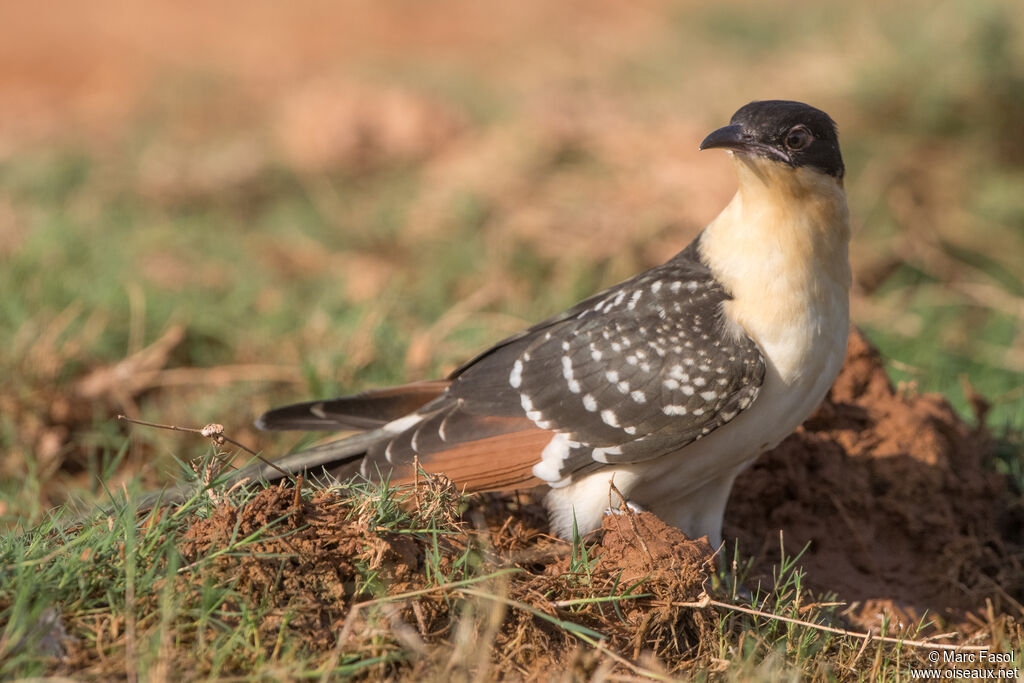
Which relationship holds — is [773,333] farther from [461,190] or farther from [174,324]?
[461,190]

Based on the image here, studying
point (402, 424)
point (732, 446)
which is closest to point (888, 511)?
point (732, 446)

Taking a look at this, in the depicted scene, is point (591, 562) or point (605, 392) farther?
point (605, 392)

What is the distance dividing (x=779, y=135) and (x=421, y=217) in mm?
4397

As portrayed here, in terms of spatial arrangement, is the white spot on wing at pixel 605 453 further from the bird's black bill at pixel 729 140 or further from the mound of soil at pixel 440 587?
the bird's black bill at pixel 729 140

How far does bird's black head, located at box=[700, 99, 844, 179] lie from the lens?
3486mm

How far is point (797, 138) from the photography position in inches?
138

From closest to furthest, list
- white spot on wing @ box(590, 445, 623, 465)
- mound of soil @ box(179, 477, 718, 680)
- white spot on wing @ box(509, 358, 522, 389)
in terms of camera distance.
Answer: mound of soil @ box(179, 477, 718, 680) < white spot on wing @ box(590, 445, 623, 465) < white spot on wing @ box(509, 358, 522, 389)

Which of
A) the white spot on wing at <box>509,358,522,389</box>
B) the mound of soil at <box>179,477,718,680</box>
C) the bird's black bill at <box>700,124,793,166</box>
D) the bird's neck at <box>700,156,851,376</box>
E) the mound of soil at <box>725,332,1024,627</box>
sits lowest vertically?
the mound of soil at <box>725,332,1024,627</box>

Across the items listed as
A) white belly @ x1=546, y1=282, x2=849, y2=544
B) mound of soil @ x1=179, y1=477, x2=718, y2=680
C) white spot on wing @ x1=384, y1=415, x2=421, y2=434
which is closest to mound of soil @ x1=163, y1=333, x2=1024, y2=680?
mound of soil @ x1=179, y1=477, x2=718, y2=680

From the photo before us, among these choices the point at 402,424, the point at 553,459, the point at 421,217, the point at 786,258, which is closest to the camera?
the point at 786,258

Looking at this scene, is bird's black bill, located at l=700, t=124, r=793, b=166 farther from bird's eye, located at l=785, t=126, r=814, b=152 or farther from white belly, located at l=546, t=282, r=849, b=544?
white belly, located at l=546, t=282, r=849, b=544

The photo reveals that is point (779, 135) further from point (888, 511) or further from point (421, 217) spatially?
point (421, 217)

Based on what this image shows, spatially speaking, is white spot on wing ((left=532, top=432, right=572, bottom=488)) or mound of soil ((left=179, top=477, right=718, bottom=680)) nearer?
mound of soil ((left=179, top=477, right=718, bottom=680))

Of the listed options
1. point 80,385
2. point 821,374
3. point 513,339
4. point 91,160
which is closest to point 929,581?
point 821,374
